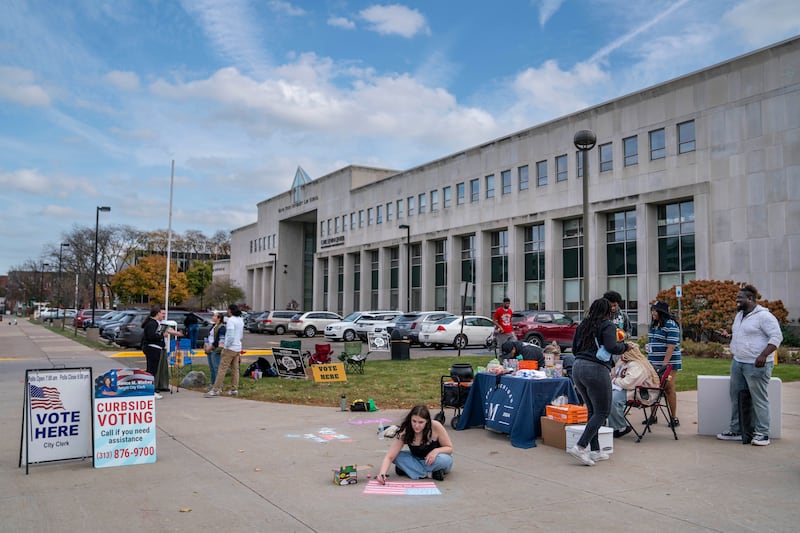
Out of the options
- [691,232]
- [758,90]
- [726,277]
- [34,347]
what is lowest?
[34,347]

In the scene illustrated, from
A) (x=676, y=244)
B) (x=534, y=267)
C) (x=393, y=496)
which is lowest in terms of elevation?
(x=393, y=496)

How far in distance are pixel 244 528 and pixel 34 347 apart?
30139mm

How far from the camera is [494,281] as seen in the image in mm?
47625

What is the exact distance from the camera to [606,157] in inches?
1542

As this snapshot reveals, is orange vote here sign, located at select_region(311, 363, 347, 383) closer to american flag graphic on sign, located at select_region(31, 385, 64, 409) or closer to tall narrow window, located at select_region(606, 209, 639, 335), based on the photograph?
american flag graphic on sign, located at select_region(31, 385, 64, 409)

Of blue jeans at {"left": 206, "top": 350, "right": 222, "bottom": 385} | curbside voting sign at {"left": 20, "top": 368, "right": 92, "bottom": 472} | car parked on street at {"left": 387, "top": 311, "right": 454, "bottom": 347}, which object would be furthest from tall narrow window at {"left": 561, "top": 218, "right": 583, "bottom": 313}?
curbside voting sign at {"left": 20, "top": 368, "right": 92, "bottom": 472}

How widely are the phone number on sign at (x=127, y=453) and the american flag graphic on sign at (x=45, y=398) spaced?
29.8 inches

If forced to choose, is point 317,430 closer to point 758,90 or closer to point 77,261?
point 758,90

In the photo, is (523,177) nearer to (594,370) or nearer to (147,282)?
(594,370)

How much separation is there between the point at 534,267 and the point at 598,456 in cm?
3669

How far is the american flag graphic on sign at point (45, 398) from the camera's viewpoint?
7578 millimetres

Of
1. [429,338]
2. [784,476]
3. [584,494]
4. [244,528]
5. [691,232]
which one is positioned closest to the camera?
[244,528]

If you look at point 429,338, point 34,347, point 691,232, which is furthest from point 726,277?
point 34,347

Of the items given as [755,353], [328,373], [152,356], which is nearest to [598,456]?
[755,353]
